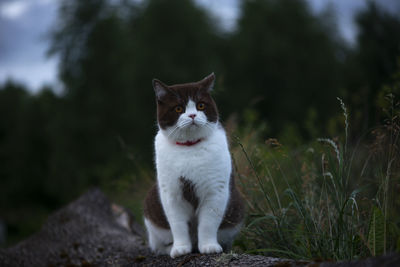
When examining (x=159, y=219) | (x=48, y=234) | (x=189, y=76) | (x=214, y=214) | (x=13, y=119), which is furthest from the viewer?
(x=13, y=119)

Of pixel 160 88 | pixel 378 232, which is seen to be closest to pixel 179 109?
pixel 160 88

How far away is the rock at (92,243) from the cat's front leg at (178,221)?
0.21 ft

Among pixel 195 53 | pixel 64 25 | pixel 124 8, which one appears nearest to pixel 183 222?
pixel 195 53

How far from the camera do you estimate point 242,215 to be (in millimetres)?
2941

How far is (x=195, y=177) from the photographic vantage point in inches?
101

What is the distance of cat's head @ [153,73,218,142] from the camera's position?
2602mm

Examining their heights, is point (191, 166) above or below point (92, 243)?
above

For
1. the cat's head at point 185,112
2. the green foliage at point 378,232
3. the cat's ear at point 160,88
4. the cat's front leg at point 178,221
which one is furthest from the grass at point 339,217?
the cat's ear at point 160,88

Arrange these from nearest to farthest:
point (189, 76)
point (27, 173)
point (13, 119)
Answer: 1. point (189, 76)
2. point (27, 173)
3. point (13, 119)

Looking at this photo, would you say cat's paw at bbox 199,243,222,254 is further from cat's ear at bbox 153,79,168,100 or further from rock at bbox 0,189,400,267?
cat's ear at bbox 153,79,168,100

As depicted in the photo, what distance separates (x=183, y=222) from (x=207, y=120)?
0.75 meters

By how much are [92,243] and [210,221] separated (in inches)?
76.0

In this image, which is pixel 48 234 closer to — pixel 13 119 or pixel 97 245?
pixel 97 245

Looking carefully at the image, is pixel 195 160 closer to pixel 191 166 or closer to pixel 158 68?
pixel 191 166
